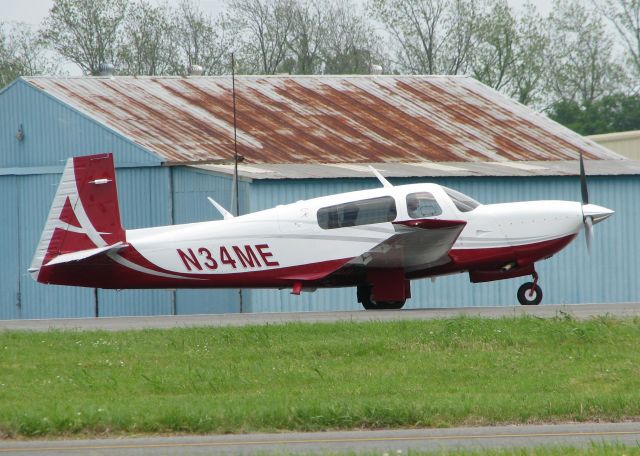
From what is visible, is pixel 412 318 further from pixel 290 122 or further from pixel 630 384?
pixel 290 122

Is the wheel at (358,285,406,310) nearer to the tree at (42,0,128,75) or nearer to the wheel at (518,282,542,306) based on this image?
the wheel at (518,282,542,306)

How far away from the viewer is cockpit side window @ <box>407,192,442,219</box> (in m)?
22.2

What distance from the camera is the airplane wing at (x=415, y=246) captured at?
2206 centimetres

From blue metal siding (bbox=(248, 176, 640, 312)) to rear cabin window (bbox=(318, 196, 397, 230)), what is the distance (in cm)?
633

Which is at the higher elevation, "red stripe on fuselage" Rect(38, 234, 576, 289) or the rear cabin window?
the rear cabin window

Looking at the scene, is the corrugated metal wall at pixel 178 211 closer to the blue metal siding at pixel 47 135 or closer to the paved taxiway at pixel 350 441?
the blue metal siding at pixel 47 135

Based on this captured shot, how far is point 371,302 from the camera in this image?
77.2ft

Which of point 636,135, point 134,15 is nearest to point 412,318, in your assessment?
point 636,135

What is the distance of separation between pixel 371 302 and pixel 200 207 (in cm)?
718

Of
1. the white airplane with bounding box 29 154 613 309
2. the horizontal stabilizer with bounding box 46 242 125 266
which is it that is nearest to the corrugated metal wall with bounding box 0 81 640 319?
the white airplane with bounding box 29 154 613 309

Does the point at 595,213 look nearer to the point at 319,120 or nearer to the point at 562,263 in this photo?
the point at 562,263

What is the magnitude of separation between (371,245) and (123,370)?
7.70 m

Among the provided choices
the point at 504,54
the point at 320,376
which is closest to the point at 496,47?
the point at 504,54

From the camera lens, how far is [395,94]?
37750 millimetres
